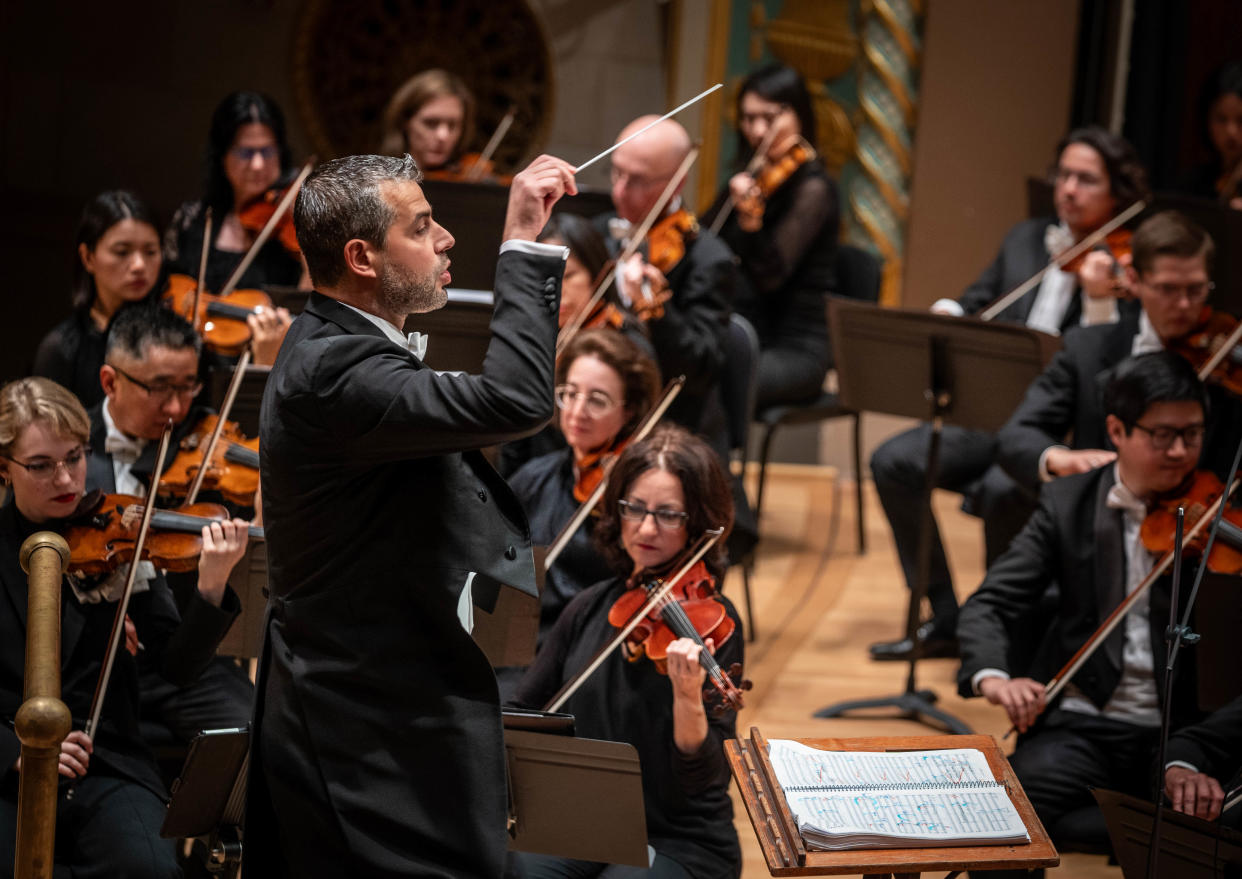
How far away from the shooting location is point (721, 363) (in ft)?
11.2

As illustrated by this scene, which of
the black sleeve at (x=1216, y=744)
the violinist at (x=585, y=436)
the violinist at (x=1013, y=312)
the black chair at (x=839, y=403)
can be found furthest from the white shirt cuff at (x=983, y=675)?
the black chair at (x=839, y=403)

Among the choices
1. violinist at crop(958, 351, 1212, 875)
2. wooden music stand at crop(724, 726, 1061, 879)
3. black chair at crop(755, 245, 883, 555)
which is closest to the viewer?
wooden music stand at crop(724, 726, 1061, 879)

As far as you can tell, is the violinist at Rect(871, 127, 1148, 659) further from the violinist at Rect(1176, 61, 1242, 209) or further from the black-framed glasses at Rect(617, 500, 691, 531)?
the black-framed glasses at Rect(617, 500, 691, 531)

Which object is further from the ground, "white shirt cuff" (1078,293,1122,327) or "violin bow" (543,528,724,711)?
"white shirt cuff" (1078,293,1122,327)

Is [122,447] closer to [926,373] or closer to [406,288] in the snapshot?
[406,288]

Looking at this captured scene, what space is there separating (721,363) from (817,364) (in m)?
0.88

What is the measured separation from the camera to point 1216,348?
9.78ft

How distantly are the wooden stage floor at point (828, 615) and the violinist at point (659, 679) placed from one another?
18.6 inches

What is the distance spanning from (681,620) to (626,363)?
0.73 metres

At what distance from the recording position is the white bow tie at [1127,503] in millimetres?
2543

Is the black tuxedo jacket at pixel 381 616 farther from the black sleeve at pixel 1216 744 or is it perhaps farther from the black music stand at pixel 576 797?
the black sleeve at pixel 1216 744

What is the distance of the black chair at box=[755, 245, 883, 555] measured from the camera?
4.17m

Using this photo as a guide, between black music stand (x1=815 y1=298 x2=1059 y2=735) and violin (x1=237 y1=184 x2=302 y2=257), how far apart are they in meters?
1.28

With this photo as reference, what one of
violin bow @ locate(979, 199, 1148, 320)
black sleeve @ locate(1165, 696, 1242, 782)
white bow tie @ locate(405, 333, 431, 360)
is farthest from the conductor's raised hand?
violin bow @ locate(979, 199, 1148, 320)
